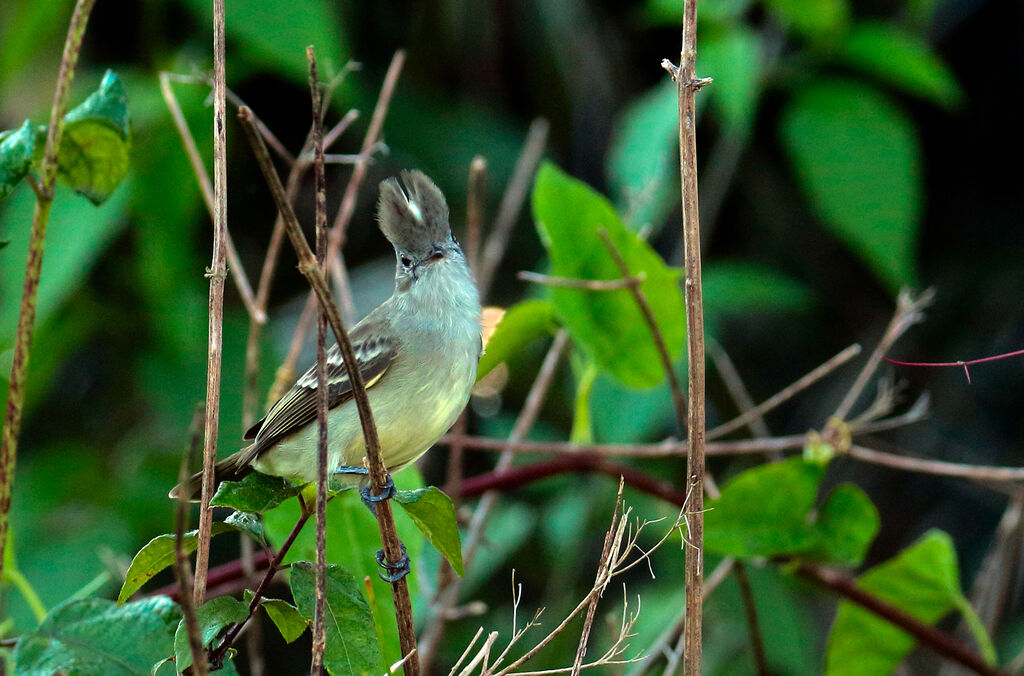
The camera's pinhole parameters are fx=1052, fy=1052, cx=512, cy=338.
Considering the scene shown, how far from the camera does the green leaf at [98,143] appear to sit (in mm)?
1294

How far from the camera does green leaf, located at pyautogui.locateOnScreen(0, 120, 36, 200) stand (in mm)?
1172

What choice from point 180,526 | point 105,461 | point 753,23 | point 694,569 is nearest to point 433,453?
point 105,461

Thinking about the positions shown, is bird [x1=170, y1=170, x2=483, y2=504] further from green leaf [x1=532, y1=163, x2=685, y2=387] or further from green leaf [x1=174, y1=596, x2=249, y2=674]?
green leaf [x1=174, y1=596, x2=249, y2=674]

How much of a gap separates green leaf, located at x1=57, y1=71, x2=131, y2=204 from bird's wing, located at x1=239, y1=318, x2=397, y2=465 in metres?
0.77

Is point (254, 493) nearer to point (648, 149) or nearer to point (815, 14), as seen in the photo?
point (648, 149)

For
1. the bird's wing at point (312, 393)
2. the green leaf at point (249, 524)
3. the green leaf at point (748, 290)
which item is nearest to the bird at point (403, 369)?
the bird's wing at point (312, 393)

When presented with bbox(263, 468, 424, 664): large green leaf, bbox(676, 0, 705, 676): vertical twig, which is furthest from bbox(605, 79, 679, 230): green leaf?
bbox(676, 0, 705, 676): vertical twig

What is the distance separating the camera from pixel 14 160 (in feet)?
3.87

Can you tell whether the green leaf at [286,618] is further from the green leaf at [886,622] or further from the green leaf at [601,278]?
the green leaf at [886,622]

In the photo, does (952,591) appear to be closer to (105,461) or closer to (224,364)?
(224,364)

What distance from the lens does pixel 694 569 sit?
4.22 ft

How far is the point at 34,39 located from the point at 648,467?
2.37 meters

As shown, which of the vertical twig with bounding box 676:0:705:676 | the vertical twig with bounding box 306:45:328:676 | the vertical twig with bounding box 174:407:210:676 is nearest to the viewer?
the vertical twig with bounding box 174:407:210:676

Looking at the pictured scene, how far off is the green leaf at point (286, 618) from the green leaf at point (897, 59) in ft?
9.00
